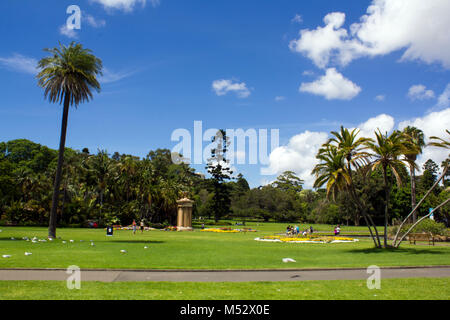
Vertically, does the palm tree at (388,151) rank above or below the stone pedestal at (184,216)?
above

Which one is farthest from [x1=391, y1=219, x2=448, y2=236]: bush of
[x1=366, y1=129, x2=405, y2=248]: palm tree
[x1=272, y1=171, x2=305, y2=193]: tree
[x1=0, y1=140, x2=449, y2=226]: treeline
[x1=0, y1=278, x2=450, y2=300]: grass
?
[x1=272, y1=171, x2=305, y2=193]: tree

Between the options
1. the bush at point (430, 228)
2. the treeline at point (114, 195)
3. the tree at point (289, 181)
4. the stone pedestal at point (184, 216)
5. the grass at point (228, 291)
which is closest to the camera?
the grass at point (228, 291)

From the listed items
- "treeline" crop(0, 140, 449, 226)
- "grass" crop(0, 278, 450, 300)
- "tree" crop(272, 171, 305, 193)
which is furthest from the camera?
"tree" crop(272, 171, 305, 193)

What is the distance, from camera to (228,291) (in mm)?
9891

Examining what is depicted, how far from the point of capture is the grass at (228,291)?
9.01m

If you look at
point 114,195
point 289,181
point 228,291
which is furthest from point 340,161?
point 289,181

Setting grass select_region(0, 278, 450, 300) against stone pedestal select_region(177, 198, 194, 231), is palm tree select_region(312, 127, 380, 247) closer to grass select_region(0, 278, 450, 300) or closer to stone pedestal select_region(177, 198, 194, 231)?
grass select_region(0, 278, 450, 300)

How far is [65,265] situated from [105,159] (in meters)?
55.2

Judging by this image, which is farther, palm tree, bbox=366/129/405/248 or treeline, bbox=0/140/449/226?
treeline, bbox=0/140/449/226

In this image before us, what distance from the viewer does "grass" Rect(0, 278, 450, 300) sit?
9.01 metres

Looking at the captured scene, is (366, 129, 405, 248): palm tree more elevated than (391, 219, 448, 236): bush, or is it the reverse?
(366, 129, 405, 248): palm tree

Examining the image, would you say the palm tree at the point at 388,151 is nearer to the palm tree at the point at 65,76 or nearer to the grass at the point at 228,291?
the grass at the point at 228,291

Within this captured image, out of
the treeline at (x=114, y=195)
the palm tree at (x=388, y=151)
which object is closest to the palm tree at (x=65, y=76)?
the treeline at (x=114, y=195)

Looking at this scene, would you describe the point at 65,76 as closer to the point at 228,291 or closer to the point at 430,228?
the point at 228,291
